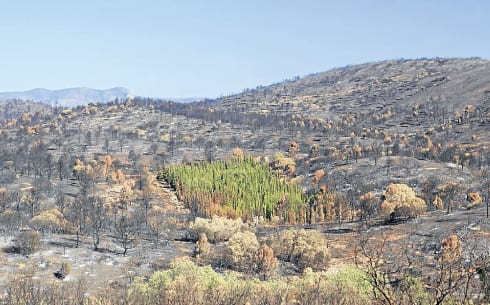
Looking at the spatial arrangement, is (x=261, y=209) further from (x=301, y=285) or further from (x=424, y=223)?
(x=301, y=285)

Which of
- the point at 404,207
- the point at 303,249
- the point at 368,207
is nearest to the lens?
the point at 303,249

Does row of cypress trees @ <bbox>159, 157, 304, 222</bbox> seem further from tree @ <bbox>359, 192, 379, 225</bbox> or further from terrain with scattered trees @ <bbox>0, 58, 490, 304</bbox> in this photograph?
tree @ <bbox>359, 192, 379, 225</bbox>

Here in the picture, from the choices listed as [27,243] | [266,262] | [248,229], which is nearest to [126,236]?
[27,243]

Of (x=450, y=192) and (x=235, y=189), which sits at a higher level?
(x=450, y=192)

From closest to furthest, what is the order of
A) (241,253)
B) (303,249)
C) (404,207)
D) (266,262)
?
(266,262), (241,253), (303,249), (404,207)

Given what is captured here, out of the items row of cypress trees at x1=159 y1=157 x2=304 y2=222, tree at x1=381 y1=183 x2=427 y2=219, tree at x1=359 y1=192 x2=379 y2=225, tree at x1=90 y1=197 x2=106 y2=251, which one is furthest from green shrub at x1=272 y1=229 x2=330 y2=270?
row of cypress trees at x1=159 y1=157 x2=304 y2=222

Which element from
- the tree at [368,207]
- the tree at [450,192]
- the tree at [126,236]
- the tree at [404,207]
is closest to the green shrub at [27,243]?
the tree at [126,236]

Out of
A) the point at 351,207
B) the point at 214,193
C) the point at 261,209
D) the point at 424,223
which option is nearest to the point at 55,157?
the point at 214,193

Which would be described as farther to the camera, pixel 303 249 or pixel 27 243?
pixel 303 249

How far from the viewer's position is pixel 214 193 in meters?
150

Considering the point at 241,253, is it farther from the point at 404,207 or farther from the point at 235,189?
the point at 235,189

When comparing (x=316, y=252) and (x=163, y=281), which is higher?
(x=163, y=281)

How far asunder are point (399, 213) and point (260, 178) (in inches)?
2581

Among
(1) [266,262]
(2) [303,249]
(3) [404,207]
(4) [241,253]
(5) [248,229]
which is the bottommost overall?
(5) [248,229]
